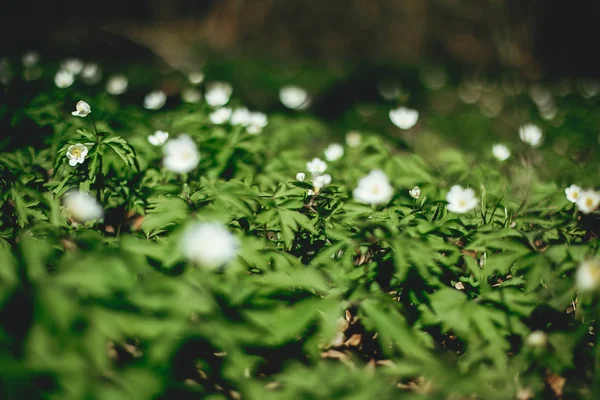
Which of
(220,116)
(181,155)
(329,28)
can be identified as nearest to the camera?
(181,155)

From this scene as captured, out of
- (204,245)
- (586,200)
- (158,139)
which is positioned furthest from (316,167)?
(586,200)

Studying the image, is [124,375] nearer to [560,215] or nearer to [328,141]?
[560,215]

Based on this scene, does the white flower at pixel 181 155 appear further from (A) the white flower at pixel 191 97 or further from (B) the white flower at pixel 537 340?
(B) the white flower at pixel 537 340

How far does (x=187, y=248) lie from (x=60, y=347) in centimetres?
46

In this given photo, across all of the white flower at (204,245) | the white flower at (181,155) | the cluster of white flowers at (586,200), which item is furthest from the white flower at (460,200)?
the white flower at (181,155)

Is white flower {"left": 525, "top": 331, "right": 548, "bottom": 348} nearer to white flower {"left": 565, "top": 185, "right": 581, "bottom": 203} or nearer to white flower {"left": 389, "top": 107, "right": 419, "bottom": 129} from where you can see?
white flower {"left": 565, "top": 185, "right": 581, "bottom": 203}

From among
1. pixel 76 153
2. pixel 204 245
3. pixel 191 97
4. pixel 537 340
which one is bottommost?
pixel 537 340

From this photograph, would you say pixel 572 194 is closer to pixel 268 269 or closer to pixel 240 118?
pixel 268 269

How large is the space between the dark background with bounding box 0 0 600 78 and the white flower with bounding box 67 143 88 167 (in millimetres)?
7748

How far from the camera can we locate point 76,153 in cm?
181

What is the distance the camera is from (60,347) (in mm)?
1005

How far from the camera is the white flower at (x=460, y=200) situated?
5.97 ft

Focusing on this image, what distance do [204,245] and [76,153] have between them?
3.18ft

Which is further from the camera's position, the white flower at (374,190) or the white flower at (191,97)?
the white flower at (191,97)
